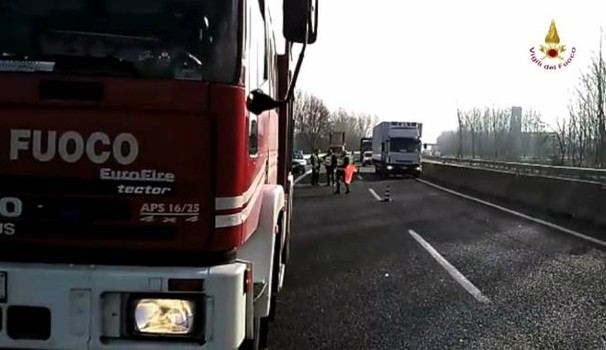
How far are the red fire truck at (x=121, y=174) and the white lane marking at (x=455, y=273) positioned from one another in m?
5.56

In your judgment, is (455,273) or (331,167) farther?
(331,167)

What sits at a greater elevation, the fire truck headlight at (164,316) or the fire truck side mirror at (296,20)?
the fire truck side mirror at (296,20)

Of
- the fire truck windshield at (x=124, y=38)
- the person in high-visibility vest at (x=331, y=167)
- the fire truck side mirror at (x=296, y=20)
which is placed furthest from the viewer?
the person in high-visibility vest at (x=331, y=167)

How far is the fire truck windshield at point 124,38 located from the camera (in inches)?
142

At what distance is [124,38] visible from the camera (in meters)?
3.70

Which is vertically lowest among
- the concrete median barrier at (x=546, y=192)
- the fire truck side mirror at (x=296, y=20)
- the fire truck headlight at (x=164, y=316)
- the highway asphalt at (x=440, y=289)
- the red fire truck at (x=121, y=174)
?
the highway asphalt at (x=440, y=289)

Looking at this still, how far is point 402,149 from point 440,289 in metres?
41.1

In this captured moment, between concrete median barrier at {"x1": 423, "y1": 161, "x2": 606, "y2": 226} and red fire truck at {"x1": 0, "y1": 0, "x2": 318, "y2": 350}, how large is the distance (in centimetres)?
1517

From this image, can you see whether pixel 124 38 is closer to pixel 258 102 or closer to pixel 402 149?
pixel 258 102

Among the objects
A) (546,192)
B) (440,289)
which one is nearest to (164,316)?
(440,289)

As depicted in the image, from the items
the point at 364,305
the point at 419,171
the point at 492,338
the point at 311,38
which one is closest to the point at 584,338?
the point at 492,338

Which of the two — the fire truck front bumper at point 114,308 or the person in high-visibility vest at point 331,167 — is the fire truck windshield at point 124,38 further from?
the person in high-visibility vest at point 331,167

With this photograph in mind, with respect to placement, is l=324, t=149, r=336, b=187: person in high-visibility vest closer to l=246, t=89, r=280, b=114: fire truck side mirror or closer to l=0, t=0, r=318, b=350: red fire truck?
l=246, t=89, r=280, b=114: fire truck side mirror

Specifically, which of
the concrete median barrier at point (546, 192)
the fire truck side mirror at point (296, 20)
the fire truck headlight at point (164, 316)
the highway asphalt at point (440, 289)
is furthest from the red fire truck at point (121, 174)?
the concrete median barrier at point (546, 192)
